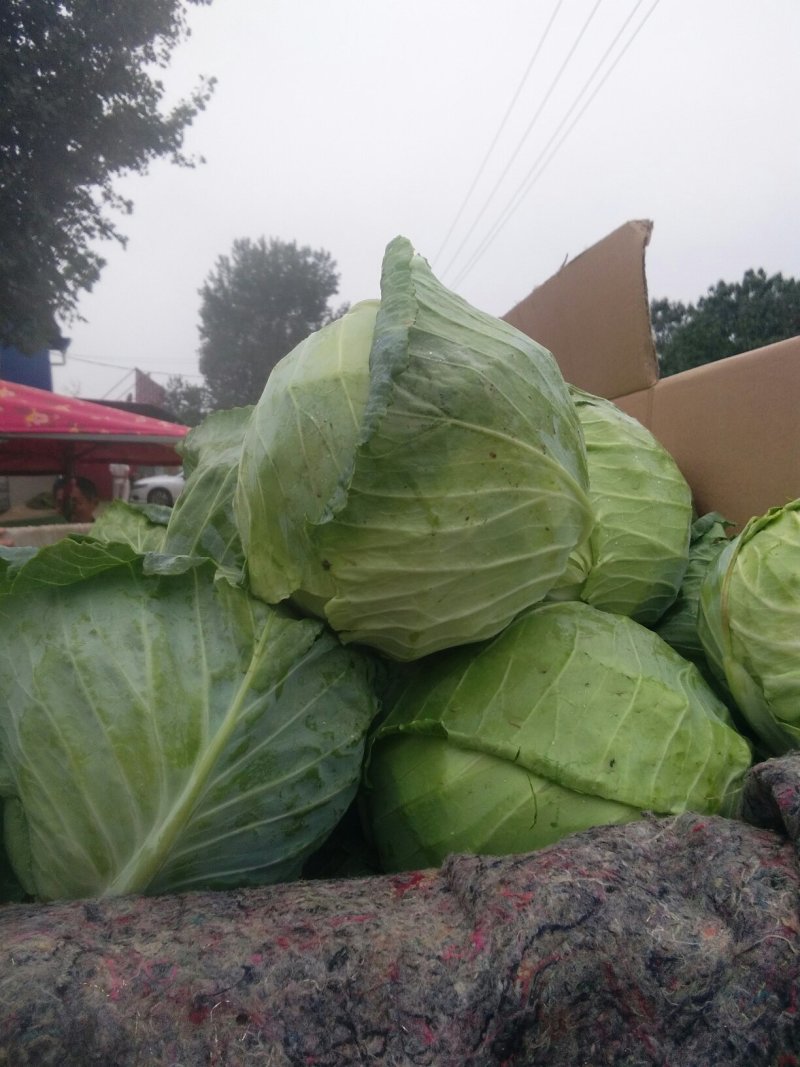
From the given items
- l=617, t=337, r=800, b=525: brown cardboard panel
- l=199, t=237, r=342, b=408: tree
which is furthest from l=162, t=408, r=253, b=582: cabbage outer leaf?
l=199, t=237, r=342, b=408: tree

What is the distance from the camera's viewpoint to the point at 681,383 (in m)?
1.97

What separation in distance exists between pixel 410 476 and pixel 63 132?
952cm

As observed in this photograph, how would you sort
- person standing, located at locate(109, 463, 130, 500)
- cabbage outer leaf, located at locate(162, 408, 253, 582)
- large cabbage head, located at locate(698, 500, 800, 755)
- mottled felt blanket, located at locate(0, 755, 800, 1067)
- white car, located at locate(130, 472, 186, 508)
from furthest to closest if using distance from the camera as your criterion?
white car, located at locate(130, 472, 186, 508), person standing, located at locate(109, 463, 130, 500), cabbage outer leaf, located at locate(162, 408, 253, 582), large cabbage head, located at locate(698, 500, 800, 755), mottled felt blanket, located at locate(0, 755, 800, 1067)

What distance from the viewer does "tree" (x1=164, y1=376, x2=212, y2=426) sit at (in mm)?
33000

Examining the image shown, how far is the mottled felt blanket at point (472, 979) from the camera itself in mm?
563

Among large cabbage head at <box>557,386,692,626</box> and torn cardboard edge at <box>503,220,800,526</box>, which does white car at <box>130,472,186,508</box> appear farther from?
large cabbage head at <box>557,386,692,626</box>

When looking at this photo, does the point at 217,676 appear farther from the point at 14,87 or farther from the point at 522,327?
the point at 14,87

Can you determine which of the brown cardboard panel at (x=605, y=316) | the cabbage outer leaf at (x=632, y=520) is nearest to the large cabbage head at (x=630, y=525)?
the cabbage outer leaf at (x=632, y=520)

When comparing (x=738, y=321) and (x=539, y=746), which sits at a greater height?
(x=738, y=321)

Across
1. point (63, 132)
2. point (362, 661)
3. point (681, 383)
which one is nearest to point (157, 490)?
point (63, 132)

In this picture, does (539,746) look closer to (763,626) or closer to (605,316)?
(763,626)

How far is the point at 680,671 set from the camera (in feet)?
3.86

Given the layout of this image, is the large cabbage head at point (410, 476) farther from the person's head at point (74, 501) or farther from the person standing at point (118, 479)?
the person standing at point (118, 479)

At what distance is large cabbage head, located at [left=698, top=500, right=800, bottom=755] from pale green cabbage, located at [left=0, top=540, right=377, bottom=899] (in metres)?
0.64
